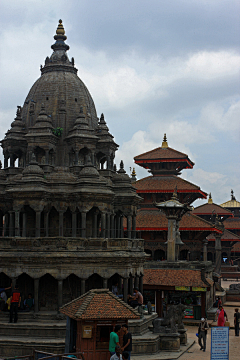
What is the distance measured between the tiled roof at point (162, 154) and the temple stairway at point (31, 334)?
2689 centimetres

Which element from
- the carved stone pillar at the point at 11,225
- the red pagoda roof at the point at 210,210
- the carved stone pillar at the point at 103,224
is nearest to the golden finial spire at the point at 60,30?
the carved stone pillar at the point at 11,225

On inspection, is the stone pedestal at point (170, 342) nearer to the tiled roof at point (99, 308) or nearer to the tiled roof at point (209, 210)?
the tiled roof at point (99, 308)

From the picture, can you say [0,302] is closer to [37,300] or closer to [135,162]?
[37,300]

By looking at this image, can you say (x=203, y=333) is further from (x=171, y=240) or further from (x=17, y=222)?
(x=17, y=222)

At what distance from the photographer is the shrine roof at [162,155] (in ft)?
172

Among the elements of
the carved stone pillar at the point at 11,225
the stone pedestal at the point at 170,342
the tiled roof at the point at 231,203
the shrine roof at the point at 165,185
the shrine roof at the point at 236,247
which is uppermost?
the tiled roof at the point at 231,203

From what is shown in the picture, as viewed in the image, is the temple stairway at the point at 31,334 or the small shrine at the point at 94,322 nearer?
the small shrine at the point at 94,322

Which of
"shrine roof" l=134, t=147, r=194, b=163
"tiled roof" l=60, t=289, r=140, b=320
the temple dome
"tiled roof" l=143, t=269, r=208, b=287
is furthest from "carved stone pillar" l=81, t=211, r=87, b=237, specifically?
"shrine roof" l=134, t=147, r=194, b=163

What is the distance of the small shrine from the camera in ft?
67.9

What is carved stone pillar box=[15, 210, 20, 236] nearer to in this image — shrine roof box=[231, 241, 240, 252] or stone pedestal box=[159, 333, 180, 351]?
stone pedestal box=[159, 333, 180, 351]

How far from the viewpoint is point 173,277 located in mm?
38312

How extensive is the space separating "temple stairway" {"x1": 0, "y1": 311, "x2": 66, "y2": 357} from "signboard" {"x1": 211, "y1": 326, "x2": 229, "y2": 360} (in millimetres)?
10076

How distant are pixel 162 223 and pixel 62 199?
18569 millimetres

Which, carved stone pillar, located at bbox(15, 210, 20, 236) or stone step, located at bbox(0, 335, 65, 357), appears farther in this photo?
carved stone pillar, located at bbox(15, 210, 20, 236)
